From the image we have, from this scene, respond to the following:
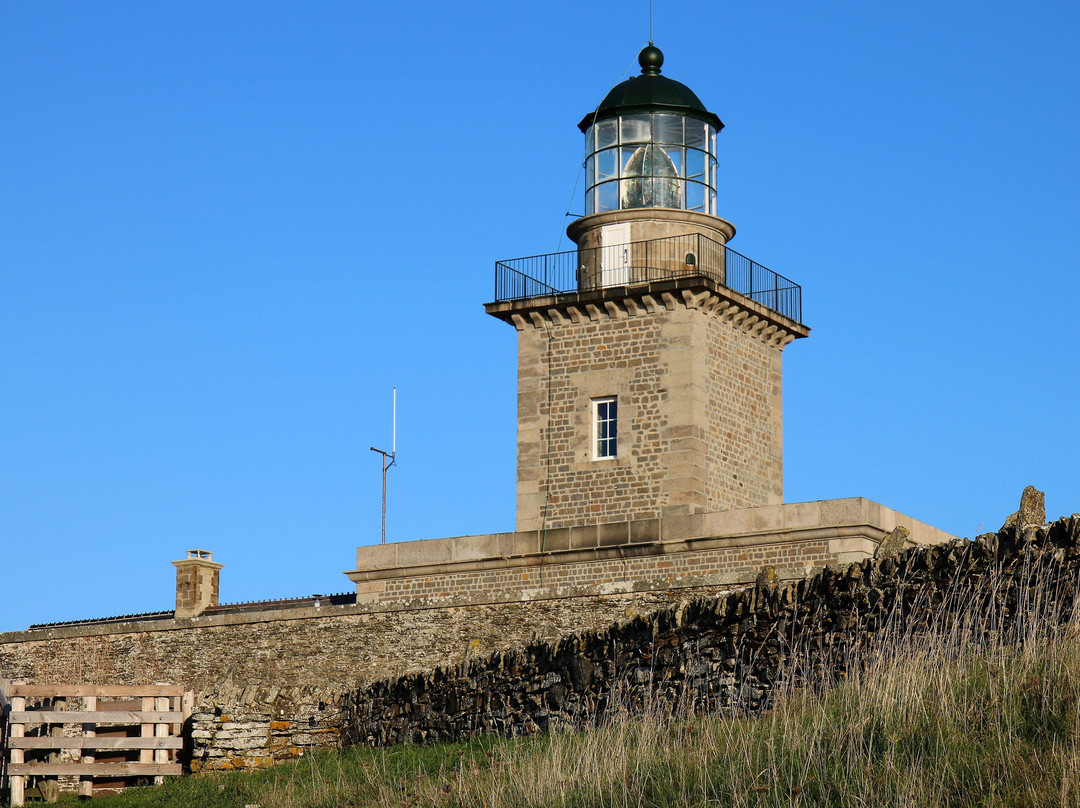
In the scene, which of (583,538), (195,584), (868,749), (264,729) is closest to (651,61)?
(583,538)

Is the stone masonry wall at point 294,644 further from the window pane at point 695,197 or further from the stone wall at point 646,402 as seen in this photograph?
the window pane at point 695,197

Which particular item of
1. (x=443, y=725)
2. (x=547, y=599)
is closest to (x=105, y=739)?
(x=443, y=725)

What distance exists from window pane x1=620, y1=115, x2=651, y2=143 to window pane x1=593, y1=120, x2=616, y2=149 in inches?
6.2

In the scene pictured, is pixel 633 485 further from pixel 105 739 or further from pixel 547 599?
pixel 105 739

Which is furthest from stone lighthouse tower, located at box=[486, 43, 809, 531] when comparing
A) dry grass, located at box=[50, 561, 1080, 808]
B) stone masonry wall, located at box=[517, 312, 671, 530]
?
dry grass, located at box=[50, 561, 1080, 808]

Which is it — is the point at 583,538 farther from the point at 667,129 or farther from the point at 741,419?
the point at 667,129

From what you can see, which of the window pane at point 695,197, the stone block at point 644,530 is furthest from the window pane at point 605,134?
Result: the stone block at point 644,530

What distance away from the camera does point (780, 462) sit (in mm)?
22734

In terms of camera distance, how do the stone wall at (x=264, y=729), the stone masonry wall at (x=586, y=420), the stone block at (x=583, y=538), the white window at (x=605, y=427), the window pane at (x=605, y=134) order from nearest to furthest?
the stone wall at (x=264, y=729) → the stone block at (x=583, y=538) → the stone masonry wall at (x=586, y=420) → the white window at (x=605, y=427) → the window pane at (x=605, y=134)

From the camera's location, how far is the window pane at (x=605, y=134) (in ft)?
76.1

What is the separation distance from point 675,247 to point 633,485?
374cm

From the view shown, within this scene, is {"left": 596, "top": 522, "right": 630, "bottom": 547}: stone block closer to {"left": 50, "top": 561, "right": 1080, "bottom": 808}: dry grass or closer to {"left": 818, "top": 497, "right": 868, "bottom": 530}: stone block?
{"left": 818, "top": 497, "right": 868, "bottom": 530}: stone block

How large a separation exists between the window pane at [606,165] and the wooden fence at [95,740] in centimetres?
1153

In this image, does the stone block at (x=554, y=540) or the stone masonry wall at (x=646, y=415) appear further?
the stone masonry wall at (x=646, y=415)
